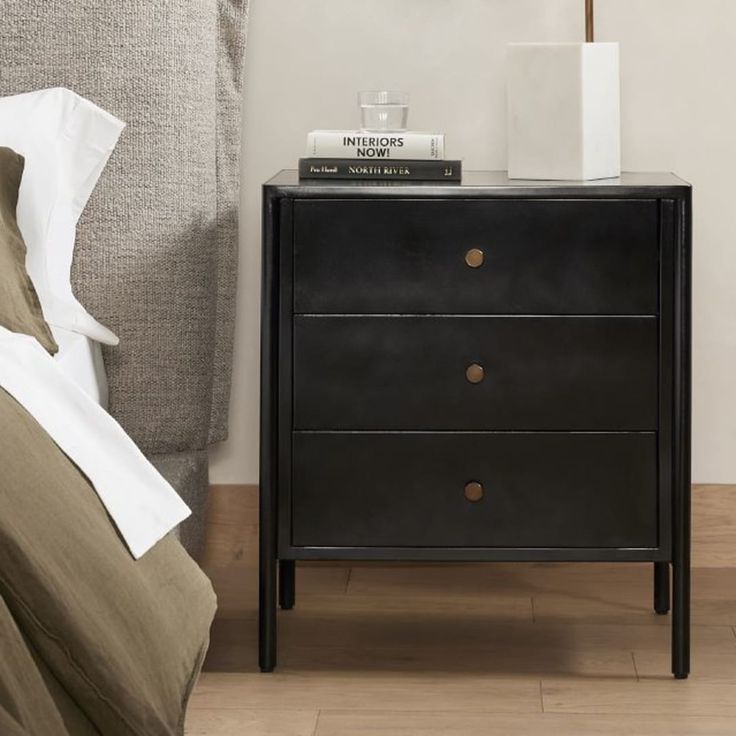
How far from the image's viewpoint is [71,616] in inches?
49.3

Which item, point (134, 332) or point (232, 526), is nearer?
point (134, 332)

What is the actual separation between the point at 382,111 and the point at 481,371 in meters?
0.45

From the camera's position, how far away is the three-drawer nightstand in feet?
6.22

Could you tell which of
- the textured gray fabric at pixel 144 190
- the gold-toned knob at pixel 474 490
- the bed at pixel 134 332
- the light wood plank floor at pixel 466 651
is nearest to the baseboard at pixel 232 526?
the light wood plank floor at pixel 466 651

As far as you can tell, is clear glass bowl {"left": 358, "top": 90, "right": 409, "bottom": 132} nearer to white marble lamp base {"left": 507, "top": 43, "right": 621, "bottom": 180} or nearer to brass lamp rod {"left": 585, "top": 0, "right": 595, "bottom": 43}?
white marble lamp base {"left": 507, "top": 43, "right": 621, "bottom": 180}

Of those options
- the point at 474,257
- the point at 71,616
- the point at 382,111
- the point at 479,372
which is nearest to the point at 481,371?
the point at 479,372

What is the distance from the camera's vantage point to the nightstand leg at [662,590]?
2.22m

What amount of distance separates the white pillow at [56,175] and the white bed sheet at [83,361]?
2cm

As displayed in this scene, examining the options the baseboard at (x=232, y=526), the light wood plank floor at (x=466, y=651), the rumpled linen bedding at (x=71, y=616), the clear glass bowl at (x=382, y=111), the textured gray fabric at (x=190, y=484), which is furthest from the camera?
the baseboard at (x=232, y=526)

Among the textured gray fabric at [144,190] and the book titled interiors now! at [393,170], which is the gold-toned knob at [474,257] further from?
the textured gray fabric at [144,190]

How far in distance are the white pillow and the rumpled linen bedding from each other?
50 cm

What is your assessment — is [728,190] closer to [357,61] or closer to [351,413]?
[357,61]

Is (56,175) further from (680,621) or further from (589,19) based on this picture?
(680,621)

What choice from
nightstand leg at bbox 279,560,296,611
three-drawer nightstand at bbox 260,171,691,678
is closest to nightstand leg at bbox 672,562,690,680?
three-drawer nightstand at bbox 260,171,691,678
